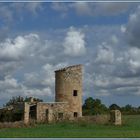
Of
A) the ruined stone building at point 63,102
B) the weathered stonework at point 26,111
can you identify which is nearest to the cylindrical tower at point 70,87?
the ruined stone building at point 63,102

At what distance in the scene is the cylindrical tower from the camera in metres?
50.1

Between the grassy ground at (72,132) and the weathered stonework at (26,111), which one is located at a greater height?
the weathered stonework at (26,111)

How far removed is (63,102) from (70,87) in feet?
6.03

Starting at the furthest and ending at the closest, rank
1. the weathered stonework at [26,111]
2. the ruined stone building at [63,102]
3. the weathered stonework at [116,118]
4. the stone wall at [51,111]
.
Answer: the ruined stone building at [63,102] → the stone wall at [51,111] → the weathered stonework at [26,111] → the weathered stonework at [116,118]

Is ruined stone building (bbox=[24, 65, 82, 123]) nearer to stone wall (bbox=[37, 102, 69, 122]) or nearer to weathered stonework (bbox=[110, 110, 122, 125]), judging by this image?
stone wall (bbox=[37, 102, 69, 122])

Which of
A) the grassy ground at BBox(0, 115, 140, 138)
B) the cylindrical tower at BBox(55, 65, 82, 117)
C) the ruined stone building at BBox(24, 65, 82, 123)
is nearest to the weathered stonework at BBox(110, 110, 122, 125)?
the grassy ground at BBox(0, 115, 140, 138)

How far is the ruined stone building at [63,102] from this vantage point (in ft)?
157

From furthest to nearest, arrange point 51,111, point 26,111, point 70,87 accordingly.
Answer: point 70,87, point 51,111, point 26,111

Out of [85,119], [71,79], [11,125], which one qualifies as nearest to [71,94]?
[71,79]

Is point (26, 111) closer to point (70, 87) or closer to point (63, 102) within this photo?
point (63, 102)

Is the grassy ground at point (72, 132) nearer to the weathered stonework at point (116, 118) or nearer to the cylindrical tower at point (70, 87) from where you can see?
the weathered stonework at point (116, 118)

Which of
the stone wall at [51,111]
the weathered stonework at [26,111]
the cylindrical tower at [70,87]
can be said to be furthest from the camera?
the cylindrical tower at [70,87]

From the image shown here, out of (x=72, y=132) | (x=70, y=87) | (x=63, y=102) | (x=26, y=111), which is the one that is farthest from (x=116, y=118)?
(x=72, y=132)

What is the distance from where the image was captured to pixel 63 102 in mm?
49625
